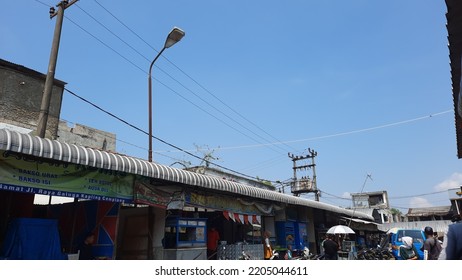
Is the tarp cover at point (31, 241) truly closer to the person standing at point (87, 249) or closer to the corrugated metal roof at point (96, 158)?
the person standing at point (87, 249)

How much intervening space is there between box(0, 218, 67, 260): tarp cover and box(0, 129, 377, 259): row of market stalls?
2 centimetres

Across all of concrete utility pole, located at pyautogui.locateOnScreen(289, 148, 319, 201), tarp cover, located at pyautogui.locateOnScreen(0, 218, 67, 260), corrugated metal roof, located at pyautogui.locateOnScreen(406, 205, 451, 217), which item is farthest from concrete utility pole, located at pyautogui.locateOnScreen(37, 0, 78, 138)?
corrugated metal roof, located at pyautogui.locateOnScreen(406, 205, 451, 217)

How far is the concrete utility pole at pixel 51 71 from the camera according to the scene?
887 cm

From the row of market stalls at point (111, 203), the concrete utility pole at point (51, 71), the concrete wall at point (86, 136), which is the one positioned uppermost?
the concrete wall at point (86, 136)

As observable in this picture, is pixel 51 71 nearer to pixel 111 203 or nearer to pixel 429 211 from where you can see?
pixel 111 203

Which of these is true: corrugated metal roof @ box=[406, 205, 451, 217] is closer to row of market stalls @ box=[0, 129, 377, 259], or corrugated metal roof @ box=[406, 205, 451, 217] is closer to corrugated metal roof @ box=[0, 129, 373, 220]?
row of market stalls @ box=[0, 129, 377, 259]

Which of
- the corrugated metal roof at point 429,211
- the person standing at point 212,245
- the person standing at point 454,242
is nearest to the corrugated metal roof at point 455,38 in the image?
the person standing at point 454,242

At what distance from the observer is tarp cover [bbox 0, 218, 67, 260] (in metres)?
7.81

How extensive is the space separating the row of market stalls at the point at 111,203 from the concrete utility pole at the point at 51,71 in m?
1.52

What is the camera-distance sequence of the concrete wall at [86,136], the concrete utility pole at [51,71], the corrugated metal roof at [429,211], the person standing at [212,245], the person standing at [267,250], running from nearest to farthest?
the concrete utility pole at [51,71]
the person standing at [212,245]
the person standing at [267,250]
the concrete wall at [86,136]
the corrugated metal roof at [429,211]
